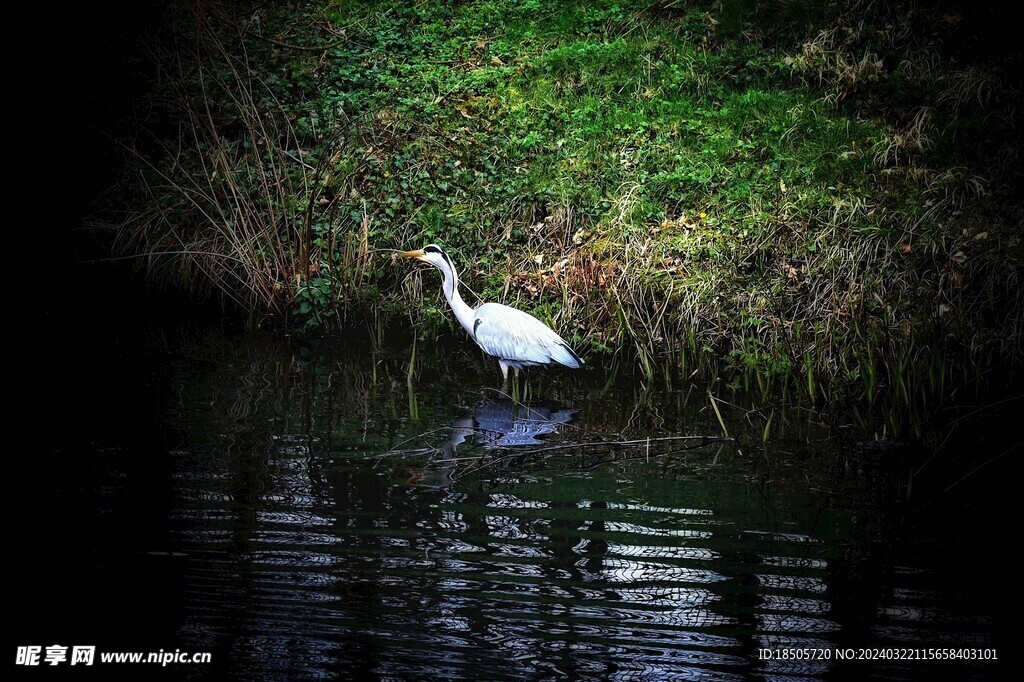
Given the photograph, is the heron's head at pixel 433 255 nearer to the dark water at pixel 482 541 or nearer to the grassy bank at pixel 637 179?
the grassy bank at pixel 637 179

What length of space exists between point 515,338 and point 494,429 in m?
1.13

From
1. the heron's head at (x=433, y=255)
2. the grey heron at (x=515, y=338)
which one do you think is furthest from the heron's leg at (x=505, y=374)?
the heron's head at (x=433, y=255)

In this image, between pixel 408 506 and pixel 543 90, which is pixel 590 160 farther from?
→ pixel 408 506

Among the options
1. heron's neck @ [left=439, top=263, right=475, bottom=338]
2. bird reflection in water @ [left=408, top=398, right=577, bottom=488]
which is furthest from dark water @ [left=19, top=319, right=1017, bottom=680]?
heron's neck @ [left=439, top=263, right=475, bottom=338]

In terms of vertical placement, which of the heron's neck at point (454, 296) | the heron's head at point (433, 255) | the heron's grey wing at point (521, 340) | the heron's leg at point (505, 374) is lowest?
the heron's leg at point (505, 374)

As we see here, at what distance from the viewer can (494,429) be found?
6.09 m

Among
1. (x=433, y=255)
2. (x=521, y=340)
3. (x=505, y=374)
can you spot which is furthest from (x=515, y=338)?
(x=433, y=255)

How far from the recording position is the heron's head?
7.56 meters

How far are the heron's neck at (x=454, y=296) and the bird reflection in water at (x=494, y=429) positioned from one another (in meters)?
0.87

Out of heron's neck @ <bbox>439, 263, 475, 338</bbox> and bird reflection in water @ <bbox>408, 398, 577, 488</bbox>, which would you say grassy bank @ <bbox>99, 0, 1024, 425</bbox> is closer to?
heron's neck @ <bbox>439, 263, 475, 338</bbox>

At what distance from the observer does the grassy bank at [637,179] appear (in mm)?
7281

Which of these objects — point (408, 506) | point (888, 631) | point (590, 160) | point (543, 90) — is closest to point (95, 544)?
point (408, 506)

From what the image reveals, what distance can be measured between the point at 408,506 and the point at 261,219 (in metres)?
4.44

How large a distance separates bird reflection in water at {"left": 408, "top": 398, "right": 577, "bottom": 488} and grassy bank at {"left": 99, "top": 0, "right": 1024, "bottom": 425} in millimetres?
1097
